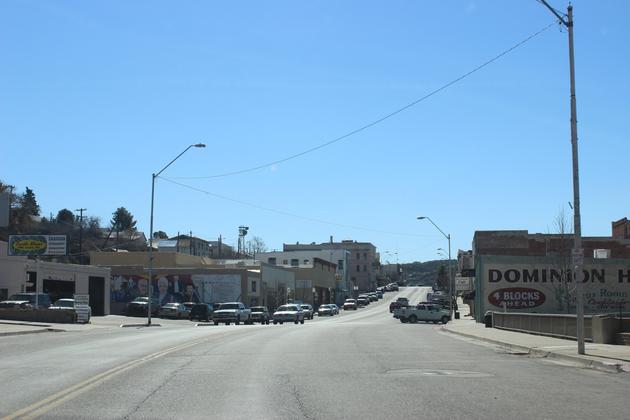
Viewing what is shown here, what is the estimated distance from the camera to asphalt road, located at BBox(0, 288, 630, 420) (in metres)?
10.1

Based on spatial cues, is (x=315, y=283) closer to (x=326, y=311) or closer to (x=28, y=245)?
(x=326, y=311)

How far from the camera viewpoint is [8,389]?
12.2 metres

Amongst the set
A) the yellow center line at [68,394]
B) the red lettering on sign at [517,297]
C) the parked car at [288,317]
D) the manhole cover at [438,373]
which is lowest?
the parked car at [288,317]

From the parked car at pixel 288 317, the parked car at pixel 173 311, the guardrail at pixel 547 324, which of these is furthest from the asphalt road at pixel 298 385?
the parked car at pixel 173 311

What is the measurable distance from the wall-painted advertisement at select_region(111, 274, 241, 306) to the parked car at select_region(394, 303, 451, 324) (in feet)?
76.6

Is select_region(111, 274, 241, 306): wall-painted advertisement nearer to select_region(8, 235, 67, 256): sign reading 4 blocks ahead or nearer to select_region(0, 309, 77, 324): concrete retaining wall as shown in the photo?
select_region(8, 235, 67, 256): sign reading 4 blocks ahead

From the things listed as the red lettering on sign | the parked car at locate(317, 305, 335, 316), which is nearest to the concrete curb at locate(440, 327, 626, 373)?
the red lettering on sign

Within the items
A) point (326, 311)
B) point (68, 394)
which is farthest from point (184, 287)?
point (68, 394)

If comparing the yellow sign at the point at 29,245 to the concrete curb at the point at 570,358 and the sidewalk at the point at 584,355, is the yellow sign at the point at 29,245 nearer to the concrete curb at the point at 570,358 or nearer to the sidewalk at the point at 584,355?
the concrete curb at the point at 570,358

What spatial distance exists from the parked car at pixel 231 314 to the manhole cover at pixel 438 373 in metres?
39.9

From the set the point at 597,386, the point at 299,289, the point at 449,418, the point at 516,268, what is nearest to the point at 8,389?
the point at 449,418

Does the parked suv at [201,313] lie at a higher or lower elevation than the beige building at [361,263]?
lower

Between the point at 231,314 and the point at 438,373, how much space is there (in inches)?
1611

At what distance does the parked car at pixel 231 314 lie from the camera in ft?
179
